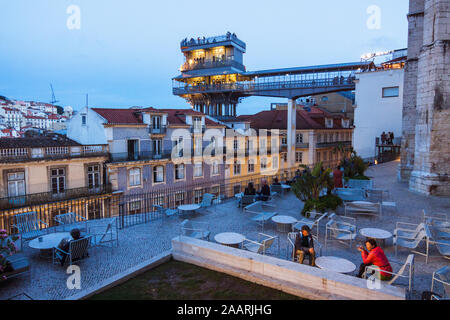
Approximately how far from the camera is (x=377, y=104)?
25.6m

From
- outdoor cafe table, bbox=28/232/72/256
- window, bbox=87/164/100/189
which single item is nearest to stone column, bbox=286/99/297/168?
window, bbox=87/164/100/189

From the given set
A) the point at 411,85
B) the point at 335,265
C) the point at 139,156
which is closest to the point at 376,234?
the point at 335,265

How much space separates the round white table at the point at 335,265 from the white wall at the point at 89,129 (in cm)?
2331

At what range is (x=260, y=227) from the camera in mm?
9273

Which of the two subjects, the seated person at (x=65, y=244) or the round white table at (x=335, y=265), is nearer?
the round white table at (x=335, y=265)

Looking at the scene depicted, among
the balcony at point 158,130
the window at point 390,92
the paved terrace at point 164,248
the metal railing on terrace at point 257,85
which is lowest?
the paved terrace at point 164,248

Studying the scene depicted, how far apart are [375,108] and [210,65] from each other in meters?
23.4

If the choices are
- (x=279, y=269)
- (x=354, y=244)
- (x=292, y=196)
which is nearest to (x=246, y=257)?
(x=279, y=269)

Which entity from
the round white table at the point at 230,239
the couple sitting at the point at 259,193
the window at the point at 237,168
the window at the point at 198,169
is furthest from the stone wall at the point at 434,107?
the window at the point at 237,168

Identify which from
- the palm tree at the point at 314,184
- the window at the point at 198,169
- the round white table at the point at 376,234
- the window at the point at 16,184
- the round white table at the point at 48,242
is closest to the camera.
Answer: the round white table at the point at 48,242

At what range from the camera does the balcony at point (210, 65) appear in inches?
1610

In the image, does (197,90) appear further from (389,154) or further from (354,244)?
(354,244)

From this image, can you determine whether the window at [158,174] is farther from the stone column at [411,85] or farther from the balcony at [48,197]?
the stone column at [411,85]

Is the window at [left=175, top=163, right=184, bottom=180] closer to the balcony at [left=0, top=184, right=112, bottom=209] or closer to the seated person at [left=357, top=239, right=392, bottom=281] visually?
the balcony at [left=0, top=184, right=112, bottom=209]
